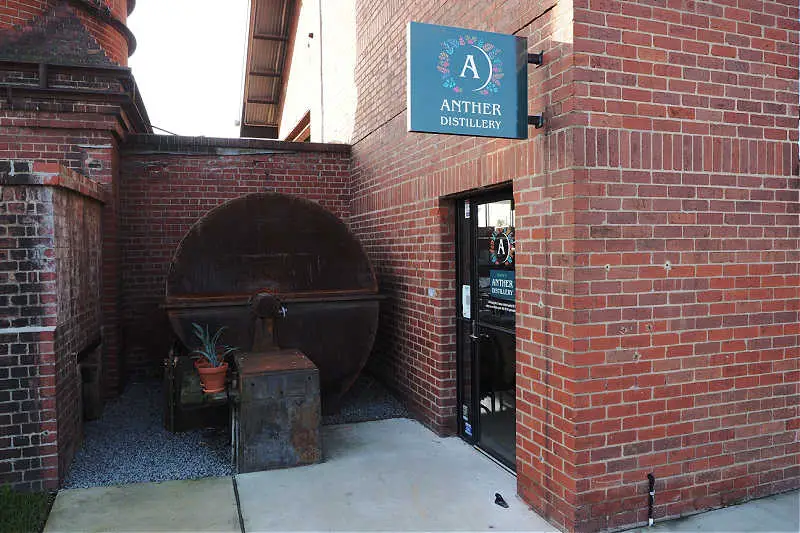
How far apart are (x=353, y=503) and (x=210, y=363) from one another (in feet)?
5.74

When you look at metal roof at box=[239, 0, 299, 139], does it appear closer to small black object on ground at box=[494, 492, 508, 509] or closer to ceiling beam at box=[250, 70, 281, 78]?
ceiling beam at box=[250, 70, 281, 78]

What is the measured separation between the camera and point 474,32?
3.76 meters

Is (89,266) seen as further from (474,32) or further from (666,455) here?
(666,455)

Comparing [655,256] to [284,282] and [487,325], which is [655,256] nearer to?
[487,325]

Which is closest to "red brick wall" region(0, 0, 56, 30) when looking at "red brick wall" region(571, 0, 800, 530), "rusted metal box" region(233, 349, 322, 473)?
"rusted metal box" region(233, 349, 322, 473)

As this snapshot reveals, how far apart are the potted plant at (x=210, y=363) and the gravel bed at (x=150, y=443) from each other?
600 mm

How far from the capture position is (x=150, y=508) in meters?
4.15

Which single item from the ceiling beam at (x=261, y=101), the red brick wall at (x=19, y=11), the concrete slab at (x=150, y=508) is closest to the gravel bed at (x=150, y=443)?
the concrete slab at (x=150, y=508)

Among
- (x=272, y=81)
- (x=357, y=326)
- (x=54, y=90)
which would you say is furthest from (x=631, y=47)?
(x=272, y=81)

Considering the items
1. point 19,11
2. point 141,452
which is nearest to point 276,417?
point 141,452

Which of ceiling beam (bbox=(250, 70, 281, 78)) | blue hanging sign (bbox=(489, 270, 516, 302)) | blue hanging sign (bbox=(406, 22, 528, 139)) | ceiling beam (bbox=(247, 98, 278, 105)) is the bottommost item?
blue hanging sign (bbox=(489, 270, 516, 302))

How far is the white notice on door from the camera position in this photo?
539 centimetres

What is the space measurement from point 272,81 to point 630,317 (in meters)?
12.9

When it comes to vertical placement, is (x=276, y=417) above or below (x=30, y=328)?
below
